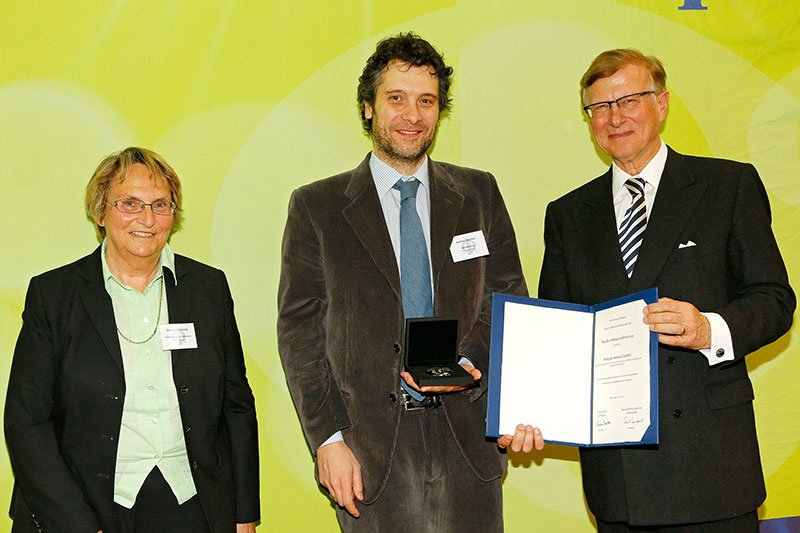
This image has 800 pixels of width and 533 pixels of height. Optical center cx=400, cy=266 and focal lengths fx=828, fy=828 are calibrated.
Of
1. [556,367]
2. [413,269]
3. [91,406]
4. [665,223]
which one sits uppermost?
[665,223]

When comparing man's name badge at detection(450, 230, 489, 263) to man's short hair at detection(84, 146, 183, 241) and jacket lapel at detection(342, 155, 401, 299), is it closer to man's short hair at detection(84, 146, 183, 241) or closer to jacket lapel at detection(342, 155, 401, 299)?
jacket lapel at detection(342, 155, 401, 299)

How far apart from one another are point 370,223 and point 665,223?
1.00m

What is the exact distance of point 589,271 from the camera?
9.52 feet

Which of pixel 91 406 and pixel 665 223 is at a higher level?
pixel 665 223

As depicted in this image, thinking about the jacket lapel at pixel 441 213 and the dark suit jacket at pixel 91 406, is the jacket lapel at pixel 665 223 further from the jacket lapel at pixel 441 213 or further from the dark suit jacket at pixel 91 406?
the dark suit jacket at pixel 91 406

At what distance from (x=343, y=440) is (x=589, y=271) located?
1.03 m

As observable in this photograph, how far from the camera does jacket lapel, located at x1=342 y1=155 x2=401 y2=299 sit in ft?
9.34

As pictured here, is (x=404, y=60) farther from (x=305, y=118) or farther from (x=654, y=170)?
(x=654, y=170)

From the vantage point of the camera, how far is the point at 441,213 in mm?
2963

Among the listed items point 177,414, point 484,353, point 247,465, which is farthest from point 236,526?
point 484,353

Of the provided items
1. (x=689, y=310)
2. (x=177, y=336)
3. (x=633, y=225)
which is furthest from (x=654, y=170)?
(x=177, y=336)

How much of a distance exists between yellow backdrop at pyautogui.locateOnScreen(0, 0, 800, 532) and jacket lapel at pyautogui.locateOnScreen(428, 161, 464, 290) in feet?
2.42

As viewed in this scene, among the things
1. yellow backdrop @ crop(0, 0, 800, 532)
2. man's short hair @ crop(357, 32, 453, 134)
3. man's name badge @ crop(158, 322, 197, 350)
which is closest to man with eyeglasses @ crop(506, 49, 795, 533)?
man's short hair @ crop(357, 32, 453, 134)

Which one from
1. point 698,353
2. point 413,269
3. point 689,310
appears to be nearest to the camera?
point 689,310
